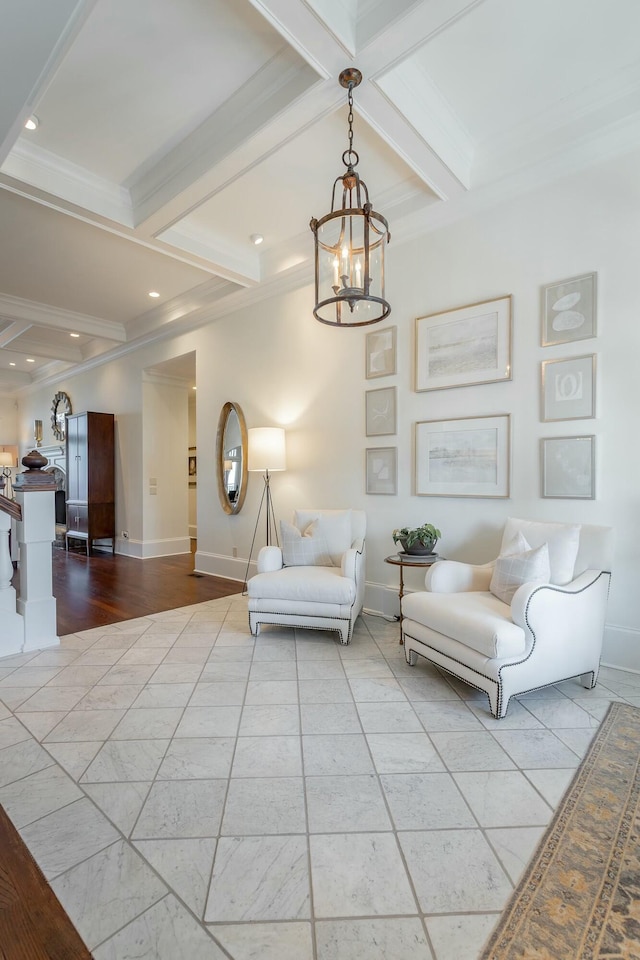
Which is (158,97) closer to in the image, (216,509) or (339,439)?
(339,439)

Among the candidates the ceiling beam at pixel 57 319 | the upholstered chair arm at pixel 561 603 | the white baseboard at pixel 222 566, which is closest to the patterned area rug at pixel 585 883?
the upholstered chair arm at pixel 561 603

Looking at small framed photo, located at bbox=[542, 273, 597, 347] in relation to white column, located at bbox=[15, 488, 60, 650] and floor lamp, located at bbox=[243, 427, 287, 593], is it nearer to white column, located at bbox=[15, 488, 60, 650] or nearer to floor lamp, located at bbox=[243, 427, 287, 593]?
floor lamp, located at bbox=[243, 427, 287, 593]

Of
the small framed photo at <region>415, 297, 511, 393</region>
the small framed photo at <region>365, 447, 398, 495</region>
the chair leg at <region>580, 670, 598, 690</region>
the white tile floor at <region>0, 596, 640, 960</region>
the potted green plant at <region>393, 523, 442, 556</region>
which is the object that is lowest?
the white tile floor at <region>0, 596, 640, 960</region>

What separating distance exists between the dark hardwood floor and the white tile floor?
993 millimetres

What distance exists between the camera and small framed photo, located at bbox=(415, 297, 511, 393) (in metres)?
3.10

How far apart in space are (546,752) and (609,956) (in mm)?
846

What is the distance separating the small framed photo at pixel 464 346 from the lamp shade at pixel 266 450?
4.55 feet

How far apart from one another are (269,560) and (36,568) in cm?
153

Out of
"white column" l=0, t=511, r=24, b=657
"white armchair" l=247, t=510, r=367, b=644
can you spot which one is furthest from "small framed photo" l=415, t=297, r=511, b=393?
"white column" l=0, t=511, r=24, b=657

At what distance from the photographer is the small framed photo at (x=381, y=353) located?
3.68 metres

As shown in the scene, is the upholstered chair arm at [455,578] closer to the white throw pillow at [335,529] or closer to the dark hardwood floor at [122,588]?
the white throw pillow at [335,529]

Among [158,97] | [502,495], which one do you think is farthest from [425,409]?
[158,97]

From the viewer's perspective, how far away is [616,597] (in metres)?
2.72

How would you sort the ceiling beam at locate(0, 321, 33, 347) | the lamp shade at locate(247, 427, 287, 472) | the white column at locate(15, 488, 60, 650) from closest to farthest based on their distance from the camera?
the white column at locate(15, 488, 60, 650) → the lamp shade at locate(247, 427, 287, 472) → the ceiling beam at locate(0, 321, 33, 347)
